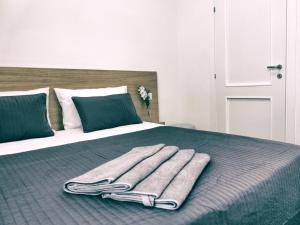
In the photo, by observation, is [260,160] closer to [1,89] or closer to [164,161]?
[164,161]

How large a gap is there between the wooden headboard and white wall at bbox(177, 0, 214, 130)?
593mm

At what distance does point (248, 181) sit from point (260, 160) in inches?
10.4

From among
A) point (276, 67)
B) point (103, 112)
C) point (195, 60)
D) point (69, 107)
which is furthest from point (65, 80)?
point (276, 67)

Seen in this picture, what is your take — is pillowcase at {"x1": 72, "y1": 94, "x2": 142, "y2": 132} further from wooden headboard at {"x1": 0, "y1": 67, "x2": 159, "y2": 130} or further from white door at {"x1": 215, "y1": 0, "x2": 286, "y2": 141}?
white door at {"x1": 215, "y1": 0, "x2": 286, "y2": 141}

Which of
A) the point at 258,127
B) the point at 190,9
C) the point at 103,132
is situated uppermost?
the point at 190,9

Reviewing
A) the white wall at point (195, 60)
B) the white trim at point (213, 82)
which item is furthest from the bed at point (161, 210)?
the white wall at point (195, 60)

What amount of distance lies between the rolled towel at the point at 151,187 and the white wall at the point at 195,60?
93.8 inches

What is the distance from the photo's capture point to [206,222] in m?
0.73

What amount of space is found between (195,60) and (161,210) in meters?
2.80

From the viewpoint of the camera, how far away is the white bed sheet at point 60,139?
158cm

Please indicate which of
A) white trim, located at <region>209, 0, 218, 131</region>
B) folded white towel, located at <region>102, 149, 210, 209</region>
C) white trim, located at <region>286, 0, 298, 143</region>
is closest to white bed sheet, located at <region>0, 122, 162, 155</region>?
folded white towel, located at <region>102, 149, 210, 209</region>

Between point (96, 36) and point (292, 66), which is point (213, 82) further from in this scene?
point (96, 36)

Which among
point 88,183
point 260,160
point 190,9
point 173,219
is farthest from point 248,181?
point 190,9

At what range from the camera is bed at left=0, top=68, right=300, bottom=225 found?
0.73m
